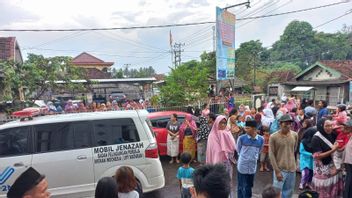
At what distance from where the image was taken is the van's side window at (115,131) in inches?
216

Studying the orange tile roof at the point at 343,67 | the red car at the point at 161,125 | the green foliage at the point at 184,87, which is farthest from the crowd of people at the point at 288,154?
the orange tile roof at the point at 343,67

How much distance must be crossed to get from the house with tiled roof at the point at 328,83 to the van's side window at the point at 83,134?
20.2m

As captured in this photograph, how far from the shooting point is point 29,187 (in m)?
2.46

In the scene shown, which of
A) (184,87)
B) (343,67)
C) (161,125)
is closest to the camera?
(161,125)

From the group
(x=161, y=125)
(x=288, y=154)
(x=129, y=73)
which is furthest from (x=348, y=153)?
(x=129, y=73)

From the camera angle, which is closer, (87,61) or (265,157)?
(265,157)

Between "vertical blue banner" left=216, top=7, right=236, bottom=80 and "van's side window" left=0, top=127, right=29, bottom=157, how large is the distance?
1079 cm

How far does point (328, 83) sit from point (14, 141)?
22653 mm

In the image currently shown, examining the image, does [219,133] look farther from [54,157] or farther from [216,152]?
[54,157]

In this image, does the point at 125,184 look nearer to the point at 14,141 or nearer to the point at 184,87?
the point at 14,141

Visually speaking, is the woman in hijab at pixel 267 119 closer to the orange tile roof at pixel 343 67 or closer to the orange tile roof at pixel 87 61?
the orange tile roof at pixel 343 67

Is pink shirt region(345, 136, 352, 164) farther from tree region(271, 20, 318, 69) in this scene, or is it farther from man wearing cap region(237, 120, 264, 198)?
tree region(271, 20, 318, 69)

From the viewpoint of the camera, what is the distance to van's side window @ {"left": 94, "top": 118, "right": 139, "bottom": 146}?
549cm

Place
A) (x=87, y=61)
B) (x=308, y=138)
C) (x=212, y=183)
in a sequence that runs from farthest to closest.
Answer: (x=87, y=61)
(x=308, y=138)
(x=212, y=183)
